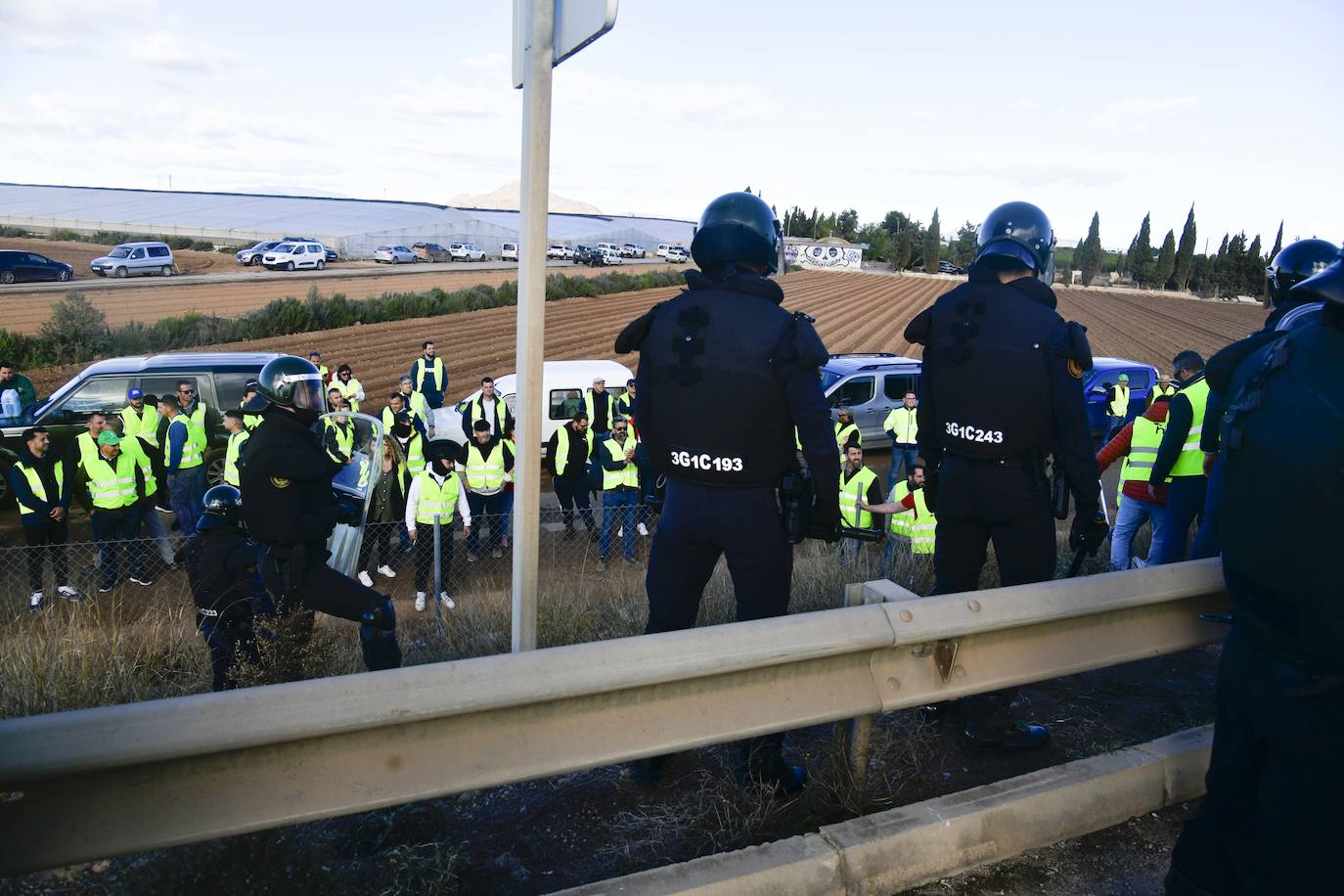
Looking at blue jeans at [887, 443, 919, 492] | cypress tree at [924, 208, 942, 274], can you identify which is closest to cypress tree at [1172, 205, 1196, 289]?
cypress tree at [924, 208, 942, 274]

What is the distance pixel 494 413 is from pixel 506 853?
396 inches

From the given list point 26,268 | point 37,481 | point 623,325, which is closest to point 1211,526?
point 37,481

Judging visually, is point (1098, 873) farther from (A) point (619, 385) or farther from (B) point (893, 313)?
(B) point (893, 313)

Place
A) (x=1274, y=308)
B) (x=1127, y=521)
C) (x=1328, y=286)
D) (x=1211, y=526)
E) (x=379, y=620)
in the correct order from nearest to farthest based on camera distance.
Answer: (x=1328, y=286) → (x=1274, y=308) → (x=1211, y=526) → (x=379, y=620) → (x=1127, y=521)

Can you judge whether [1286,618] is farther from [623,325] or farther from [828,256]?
[828,256]

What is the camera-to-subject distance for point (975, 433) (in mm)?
3639

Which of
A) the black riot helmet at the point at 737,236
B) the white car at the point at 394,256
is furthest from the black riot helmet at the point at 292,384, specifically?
the white car at the point at 394,256

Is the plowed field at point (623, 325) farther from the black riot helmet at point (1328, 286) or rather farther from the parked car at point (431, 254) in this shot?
the black riot helmet at point (1328, 286)

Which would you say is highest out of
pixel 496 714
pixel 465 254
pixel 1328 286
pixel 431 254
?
pixel 1328 286

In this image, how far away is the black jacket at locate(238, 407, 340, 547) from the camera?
458cm

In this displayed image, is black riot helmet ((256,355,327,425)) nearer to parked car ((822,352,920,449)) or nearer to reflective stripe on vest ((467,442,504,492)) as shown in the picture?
reflective stripe on vest ((467,442,504,492))

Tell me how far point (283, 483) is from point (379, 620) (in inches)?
33.5

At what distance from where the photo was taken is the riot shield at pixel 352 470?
256 inches

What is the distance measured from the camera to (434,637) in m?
5.08
